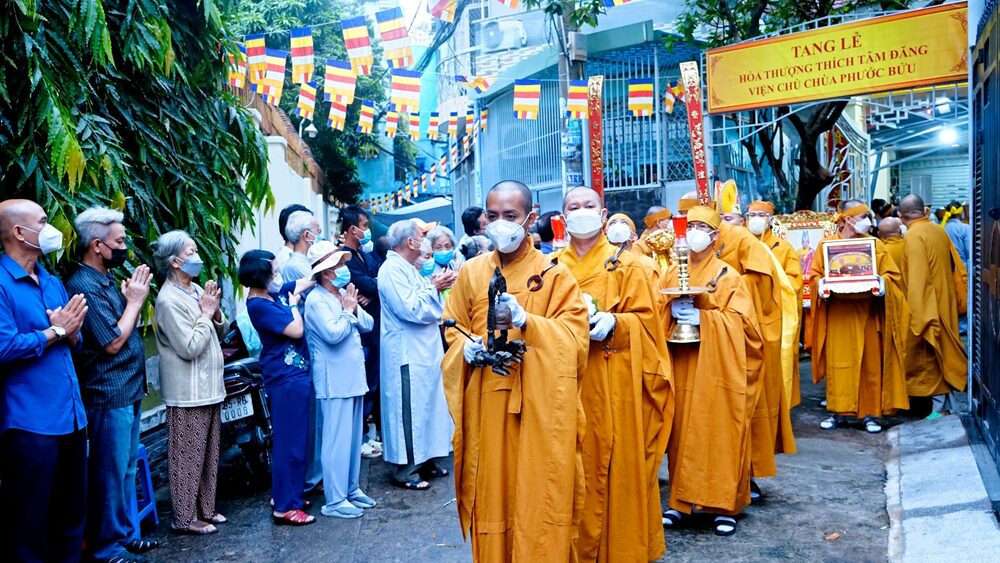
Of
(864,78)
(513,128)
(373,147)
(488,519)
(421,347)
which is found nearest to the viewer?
(488,519)

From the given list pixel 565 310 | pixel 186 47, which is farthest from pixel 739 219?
pixel 186 47

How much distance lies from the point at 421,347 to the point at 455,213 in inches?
835

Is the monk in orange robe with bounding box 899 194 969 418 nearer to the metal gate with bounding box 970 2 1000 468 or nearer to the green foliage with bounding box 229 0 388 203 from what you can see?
the metal gate with bounding box 970 2 1000 468

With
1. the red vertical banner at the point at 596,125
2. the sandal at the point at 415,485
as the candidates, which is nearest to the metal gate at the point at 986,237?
the sandal at the point at 415,485

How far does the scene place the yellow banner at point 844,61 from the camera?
7.88 metres

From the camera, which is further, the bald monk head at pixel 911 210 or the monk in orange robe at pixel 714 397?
the bald monk head at pixel 911 210

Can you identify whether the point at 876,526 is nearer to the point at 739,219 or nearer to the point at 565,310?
the point at 739,219

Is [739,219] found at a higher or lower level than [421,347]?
higher

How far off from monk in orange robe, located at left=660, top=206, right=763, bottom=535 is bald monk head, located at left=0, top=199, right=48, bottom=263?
331cm

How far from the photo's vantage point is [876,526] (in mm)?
5078

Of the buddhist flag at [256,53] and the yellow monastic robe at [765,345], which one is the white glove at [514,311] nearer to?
the yellow monastic robe at [765,345]

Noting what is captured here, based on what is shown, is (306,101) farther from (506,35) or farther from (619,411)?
(619,411)

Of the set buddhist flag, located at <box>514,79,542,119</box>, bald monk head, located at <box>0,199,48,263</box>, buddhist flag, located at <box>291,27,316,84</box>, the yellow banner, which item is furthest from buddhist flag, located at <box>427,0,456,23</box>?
bald monk head, located at <box>0,199,48,263</box>

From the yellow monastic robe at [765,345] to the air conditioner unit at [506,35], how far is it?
14.6 meters
